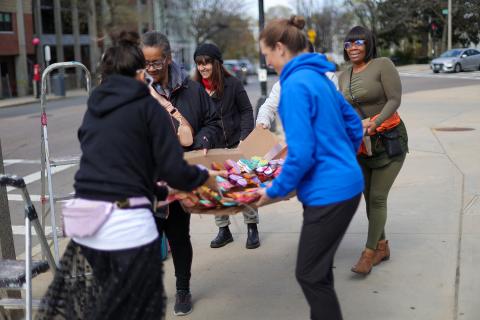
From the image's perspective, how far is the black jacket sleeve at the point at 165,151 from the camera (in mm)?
2621

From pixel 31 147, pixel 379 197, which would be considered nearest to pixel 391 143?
pixel 379 197

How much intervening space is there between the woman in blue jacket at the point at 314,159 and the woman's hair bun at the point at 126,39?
2.10ft

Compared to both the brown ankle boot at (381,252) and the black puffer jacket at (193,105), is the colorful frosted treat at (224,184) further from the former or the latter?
the brown ankle boot at (381,252)

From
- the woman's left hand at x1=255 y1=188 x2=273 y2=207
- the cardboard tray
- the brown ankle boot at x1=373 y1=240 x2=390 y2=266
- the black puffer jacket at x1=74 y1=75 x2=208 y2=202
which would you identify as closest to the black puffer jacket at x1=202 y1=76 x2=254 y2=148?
the cardboard tray

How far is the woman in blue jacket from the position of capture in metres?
2.78

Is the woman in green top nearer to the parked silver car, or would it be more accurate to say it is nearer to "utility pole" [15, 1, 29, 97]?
"utility pole" [15, 1, 29, 97]

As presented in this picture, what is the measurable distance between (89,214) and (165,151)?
0.43 meters

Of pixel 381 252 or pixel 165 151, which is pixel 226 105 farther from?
pixel 165 151

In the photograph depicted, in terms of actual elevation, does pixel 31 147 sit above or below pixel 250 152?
below

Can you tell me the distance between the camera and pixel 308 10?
235 ft

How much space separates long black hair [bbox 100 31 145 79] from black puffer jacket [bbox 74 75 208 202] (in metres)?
0.07

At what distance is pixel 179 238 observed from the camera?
158 inches

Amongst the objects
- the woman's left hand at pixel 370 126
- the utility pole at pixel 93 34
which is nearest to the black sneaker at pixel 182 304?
the woman's left hand at pixel 370 126

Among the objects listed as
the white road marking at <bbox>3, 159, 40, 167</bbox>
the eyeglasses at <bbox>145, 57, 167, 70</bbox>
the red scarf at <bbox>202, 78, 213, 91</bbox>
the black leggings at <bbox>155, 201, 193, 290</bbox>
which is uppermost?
the eyeglasses at <bbox>145, 57, 167, 70</bbox>
